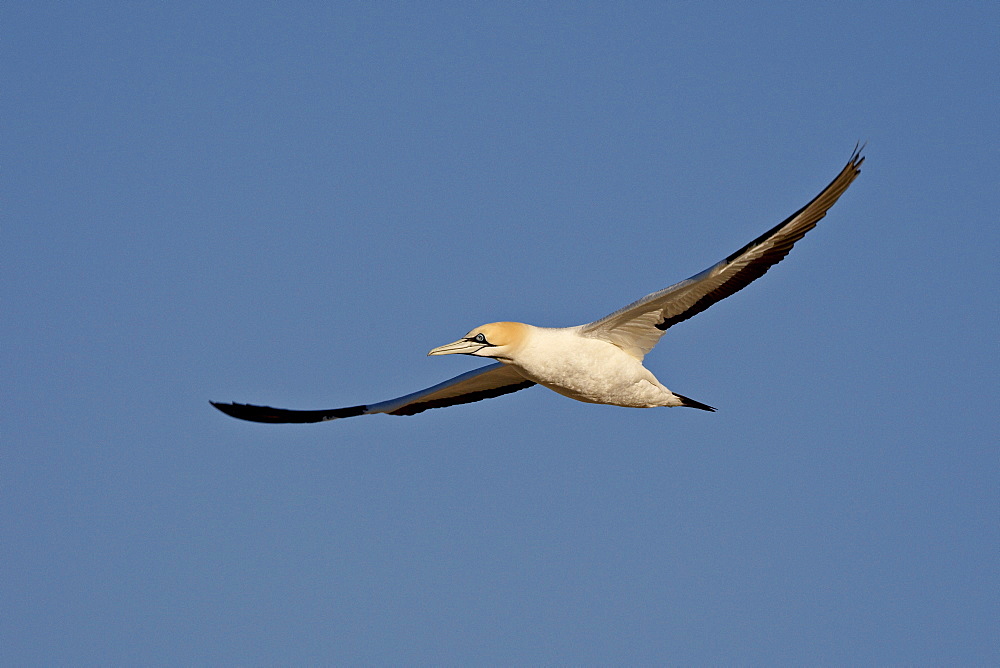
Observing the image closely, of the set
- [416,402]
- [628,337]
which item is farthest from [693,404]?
[416,402]

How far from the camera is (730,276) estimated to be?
523 inches

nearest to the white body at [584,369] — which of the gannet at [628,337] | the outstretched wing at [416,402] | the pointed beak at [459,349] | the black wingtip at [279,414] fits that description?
the gannet at [628,337]

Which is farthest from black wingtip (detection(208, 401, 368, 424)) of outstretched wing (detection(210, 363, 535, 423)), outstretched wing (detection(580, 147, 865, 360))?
outstretched wing (detection(580, 147, 865, 360))

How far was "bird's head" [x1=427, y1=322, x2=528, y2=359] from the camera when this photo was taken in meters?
13.0

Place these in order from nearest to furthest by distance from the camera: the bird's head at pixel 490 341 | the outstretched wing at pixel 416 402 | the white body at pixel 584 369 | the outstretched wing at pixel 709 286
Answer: the outstretched wing at pixel 709 286 → the bird's head at pixel 490 341 → the white body at pixel 584 369 → the outstretched wing at pixel 416 402

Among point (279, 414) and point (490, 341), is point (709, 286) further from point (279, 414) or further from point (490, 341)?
point (279, 414)

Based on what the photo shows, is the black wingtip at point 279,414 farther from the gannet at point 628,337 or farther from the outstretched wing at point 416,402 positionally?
the gannet at point 628,337

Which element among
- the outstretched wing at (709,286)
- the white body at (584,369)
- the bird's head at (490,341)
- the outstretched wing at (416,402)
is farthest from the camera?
the outstretched wing at (416,402)

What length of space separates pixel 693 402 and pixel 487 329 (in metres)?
3.13

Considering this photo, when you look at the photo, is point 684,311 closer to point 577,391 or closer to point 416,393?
point 577,391

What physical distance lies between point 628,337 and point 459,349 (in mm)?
2255

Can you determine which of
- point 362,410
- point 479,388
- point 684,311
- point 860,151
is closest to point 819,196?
point 860,151

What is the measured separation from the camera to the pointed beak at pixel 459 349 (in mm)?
13039

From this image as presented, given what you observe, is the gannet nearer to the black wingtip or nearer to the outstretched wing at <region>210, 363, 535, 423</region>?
the outstretched wing at <region>210, 363, 535, 423</region>
